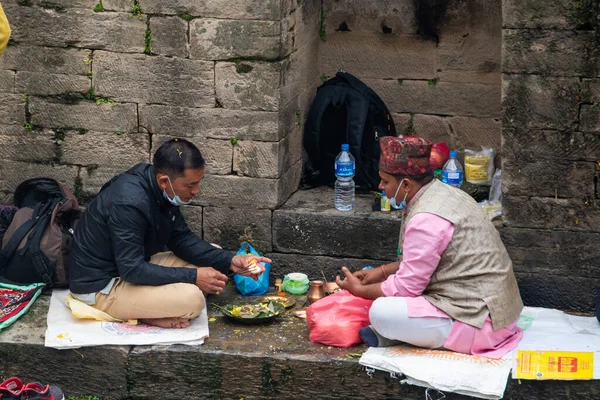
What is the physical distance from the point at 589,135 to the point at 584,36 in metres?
0.62

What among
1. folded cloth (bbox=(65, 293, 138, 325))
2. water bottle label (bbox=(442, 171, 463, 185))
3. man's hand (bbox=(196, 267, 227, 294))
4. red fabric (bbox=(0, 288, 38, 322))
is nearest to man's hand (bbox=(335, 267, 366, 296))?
man's hand (bbox=(196, 267, 227, 294))

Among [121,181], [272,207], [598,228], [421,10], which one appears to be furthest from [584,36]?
[121,181]

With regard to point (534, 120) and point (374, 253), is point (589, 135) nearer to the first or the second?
point (534, 120)

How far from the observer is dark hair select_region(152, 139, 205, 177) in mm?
6637

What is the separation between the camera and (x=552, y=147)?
6.99m

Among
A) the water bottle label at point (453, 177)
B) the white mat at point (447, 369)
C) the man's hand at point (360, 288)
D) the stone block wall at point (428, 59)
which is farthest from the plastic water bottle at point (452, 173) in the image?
the white mat at point (447, 369)

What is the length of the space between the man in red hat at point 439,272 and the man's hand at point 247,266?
1.01 m

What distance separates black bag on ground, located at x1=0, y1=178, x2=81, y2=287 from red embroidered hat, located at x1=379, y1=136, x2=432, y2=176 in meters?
2.30

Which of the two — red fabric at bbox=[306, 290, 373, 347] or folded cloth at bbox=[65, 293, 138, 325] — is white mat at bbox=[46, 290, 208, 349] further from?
red fabric at bbox=[306, 290, 373, 347]

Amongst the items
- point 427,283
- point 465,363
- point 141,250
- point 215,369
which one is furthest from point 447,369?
point 141,250

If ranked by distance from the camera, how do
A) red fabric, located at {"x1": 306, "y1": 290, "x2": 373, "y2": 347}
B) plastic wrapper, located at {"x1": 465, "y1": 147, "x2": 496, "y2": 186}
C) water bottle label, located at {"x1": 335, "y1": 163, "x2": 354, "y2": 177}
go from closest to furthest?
red fabric, located at {"x1": 306, "y1": 290, "x2": 373, "y2": 347}
water bottle label, located at {"x1": 335, "y1": 163, "x2": 354, "y2": 177}
plastic wrapper, located at {"x1": 465, "y1": 147, "x2": 496, "y2": 186}

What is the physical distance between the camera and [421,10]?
8281 millimetres

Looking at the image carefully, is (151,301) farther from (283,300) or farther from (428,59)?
(428,59)

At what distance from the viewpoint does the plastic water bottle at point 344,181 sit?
7.77 m
